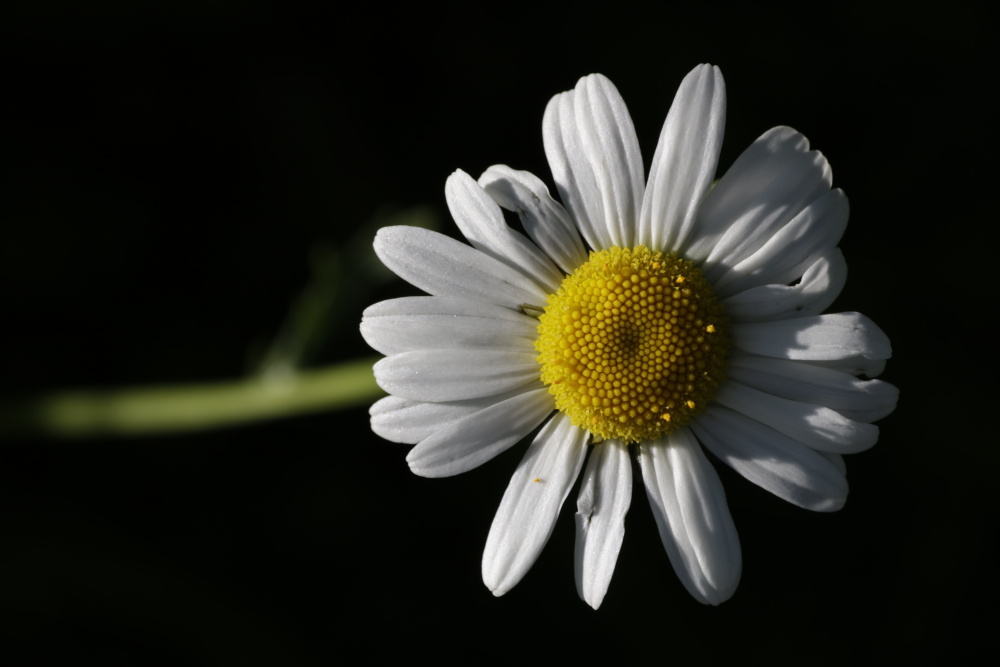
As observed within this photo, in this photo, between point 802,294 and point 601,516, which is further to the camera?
point 601,516

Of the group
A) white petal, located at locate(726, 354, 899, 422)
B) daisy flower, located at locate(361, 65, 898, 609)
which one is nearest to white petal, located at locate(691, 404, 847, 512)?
daisy flower, located at locate(361, 65, 898, 609)

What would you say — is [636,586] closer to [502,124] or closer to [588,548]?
[588,548]

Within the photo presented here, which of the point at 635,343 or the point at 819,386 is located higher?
the point at 635,343

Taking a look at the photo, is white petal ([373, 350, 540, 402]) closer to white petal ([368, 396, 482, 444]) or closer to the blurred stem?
white petal ([368, 396, 482, 444])

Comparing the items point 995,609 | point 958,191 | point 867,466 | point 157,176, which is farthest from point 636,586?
point 157,176

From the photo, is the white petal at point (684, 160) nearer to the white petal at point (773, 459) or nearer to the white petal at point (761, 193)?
the white petal at point (761, 193)

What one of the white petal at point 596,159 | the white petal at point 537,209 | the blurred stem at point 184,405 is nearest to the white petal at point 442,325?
the white petal at point 537,209

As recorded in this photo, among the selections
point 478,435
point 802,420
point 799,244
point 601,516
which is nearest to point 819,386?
point 802,420

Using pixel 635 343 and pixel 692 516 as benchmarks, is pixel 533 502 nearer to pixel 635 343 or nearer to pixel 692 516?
pixel 692 516

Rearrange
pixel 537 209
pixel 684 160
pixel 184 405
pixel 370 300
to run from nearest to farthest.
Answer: pixel 684 160 → pixel 537 209 → pixel 184 405 → pixel 370 300
